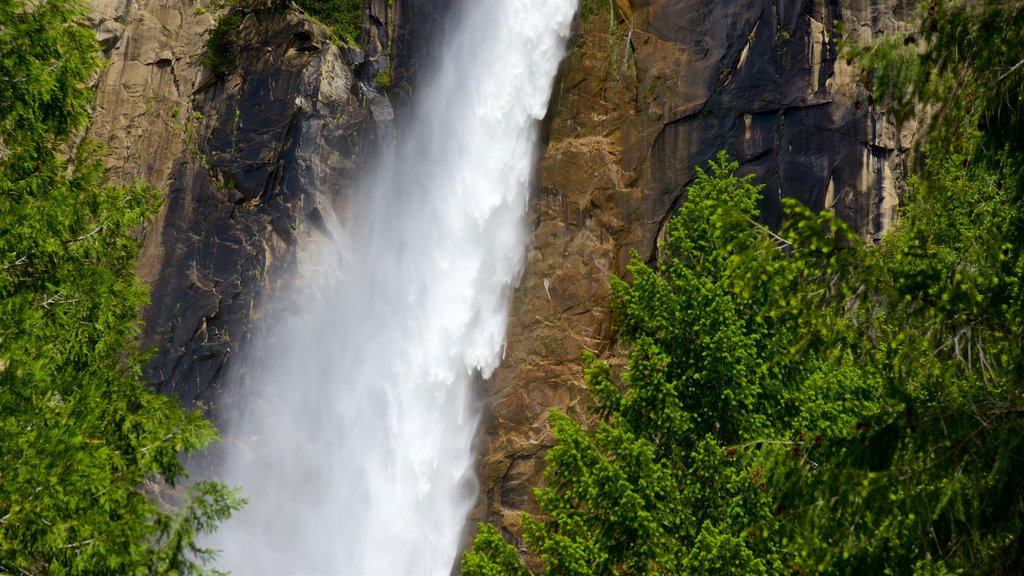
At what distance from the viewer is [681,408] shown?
9727 millimetres

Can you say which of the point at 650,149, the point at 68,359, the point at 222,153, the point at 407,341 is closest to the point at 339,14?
the point at 222,153

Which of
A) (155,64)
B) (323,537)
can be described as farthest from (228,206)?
(323,537)

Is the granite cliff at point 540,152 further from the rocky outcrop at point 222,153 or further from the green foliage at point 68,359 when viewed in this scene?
the green foliage at point 68,359

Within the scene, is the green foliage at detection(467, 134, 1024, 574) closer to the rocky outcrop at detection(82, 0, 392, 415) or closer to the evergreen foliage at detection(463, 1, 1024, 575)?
the evergreen foliage at detection(463, 1, 1024, 575)

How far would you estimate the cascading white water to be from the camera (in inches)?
865

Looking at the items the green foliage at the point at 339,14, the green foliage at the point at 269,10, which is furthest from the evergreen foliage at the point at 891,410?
the green foliage at the point at 269,10

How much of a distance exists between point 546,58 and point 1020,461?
66.1 ft

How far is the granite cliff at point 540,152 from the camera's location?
19984mm

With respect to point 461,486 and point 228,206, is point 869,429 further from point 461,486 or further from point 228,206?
point 228,206

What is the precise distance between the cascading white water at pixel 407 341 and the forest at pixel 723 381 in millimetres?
11520

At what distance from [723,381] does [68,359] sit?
240 inches

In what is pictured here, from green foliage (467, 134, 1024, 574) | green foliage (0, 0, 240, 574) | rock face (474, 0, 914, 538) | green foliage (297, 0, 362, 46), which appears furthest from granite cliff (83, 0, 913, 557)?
green foliage (0, 0, 240, 574)

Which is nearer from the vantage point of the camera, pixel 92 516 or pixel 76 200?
pixel 92 516

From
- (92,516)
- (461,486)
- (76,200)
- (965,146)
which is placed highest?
(965,146)
